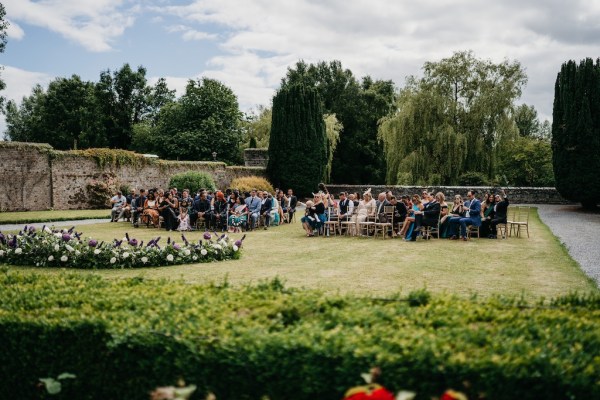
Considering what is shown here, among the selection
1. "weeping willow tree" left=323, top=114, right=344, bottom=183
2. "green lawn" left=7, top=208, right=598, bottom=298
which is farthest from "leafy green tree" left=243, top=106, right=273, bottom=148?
"green lawn" left=7, top=208, right=598, bottom=298

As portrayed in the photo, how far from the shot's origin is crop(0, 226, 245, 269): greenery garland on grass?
9.84 m

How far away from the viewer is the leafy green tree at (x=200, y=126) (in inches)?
1866

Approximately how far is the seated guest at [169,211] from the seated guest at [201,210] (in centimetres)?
68

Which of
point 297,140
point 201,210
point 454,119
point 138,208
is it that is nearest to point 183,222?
point 201,210

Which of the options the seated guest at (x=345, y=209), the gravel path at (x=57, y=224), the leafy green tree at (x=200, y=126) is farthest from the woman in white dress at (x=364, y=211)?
the leafy green tree at (x=200, y=126)

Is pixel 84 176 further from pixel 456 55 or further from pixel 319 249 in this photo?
pixel 456 55

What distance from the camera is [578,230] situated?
1686cm

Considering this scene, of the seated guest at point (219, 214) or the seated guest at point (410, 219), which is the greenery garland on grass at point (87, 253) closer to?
the seated guest at point (410, 219)

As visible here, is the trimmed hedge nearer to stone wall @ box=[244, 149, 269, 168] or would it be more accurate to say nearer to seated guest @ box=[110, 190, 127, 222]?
seated guest @ box=[110, 190, 127, 222]

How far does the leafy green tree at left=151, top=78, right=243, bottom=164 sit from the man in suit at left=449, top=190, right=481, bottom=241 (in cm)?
3555

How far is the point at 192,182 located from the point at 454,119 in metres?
17.7

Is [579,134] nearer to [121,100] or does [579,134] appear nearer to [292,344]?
[292,344]

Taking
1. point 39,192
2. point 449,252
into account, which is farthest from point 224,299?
point 39,192

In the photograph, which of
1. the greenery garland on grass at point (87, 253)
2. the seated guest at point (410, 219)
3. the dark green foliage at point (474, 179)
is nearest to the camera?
the greenery garland on grass at point (87, 253)
